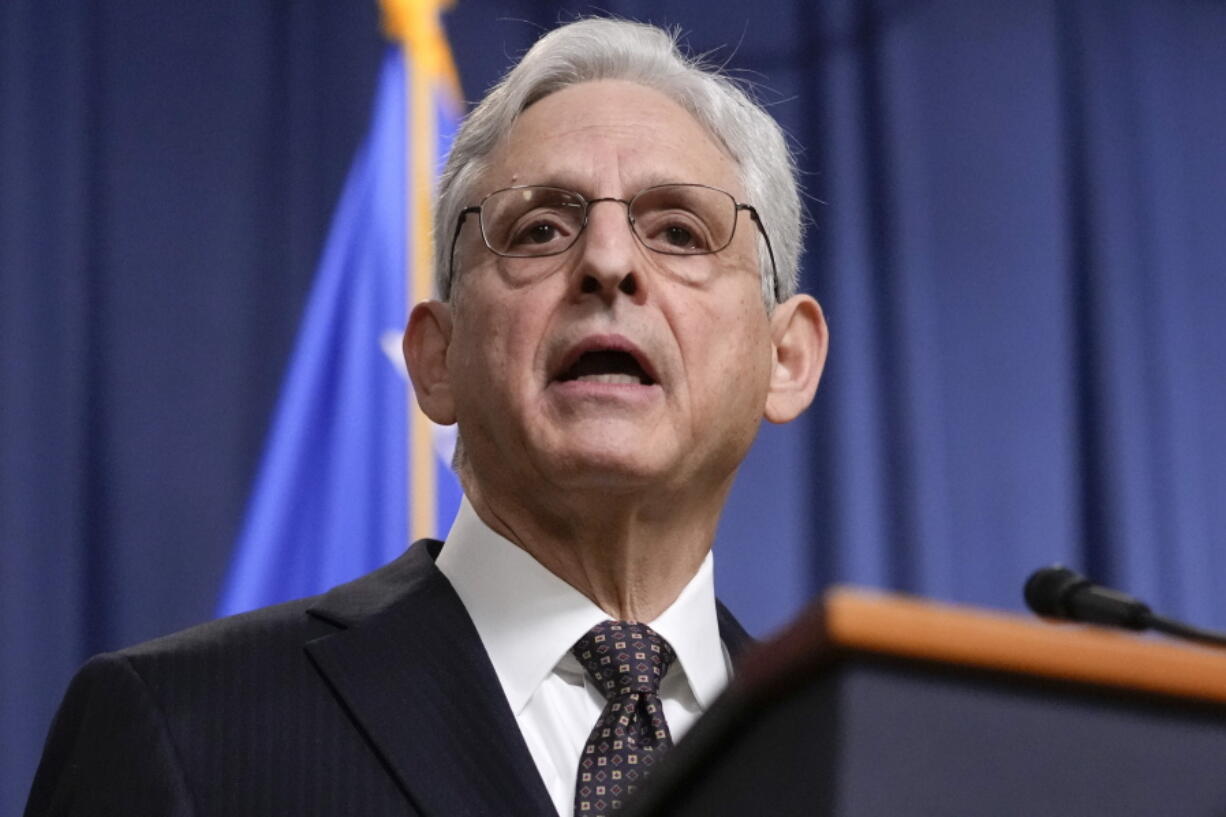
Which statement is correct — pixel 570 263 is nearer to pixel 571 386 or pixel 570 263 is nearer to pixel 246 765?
pixel 571 386

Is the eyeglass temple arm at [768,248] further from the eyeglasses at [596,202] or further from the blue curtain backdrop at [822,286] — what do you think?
the blue curtain backdrop at [822,286]

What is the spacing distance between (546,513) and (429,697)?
260 mm

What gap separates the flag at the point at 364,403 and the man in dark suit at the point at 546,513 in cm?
94

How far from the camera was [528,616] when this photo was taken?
4.51ft

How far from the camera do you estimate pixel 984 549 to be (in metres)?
2.90

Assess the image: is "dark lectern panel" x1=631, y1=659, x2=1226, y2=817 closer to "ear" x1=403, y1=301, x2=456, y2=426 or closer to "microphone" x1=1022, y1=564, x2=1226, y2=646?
"microphone" x1=1022, y1=564, x2=1226, y2=646

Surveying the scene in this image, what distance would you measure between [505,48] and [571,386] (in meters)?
1.52

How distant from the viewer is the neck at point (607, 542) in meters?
1.44

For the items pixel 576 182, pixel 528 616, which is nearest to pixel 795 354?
pixel 576 182

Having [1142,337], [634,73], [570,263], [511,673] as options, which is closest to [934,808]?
[511,673]

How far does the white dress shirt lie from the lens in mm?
1300

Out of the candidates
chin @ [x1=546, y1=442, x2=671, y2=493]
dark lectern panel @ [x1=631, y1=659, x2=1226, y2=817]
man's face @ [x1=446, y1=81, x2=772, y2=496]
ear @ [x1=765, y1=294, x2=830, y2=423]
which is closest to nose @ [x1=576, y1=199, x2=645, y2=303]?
man's face @ [x1=446, y1=81, x2=772, y2=496]

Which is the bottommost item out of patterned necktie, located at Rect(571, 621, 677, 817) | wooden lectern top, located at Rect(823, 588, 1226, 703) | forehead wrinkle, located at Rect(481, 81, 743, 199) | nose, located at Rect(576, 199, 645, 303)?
patterned necktie, located at Rect(571, 621, 677, 817)

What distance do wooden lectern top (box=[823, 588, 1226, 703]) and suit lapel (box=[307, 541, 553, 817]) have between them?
78 centimetres
